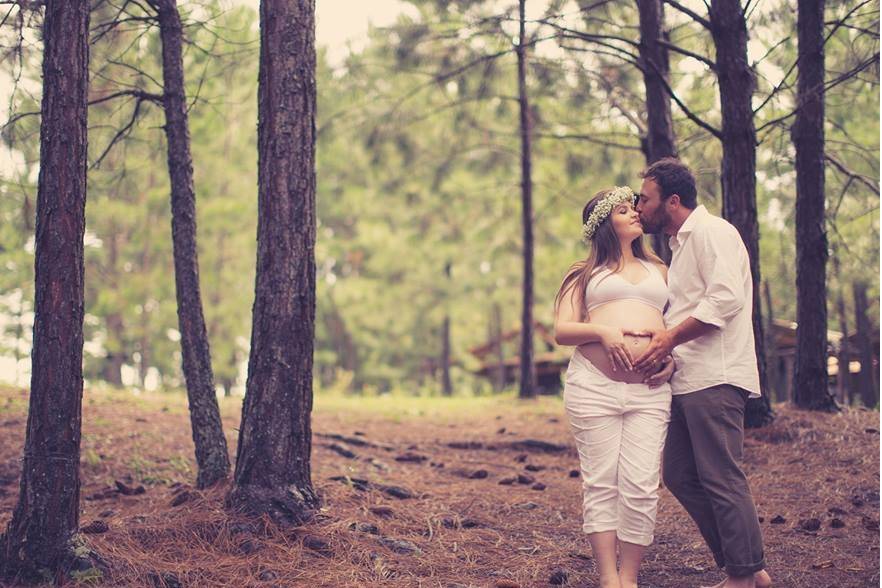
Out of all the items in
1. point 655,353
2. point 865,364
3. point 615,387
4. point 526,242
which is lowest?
point 865,364

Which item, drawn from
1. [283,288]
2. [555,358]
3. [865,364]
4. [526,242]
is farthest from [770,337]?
[283,288]

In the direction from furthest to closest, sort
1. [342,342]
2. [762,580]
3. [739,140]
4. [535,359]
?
1. [342,342]
2. [535,359]
3. [739,140]
4. [762,580]

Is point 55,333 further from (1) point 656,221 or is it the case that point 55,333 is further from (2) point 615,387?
Result: (1) point 656,221

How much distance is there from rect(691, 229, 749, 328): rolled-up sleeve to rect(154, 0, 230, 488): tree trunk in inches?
139

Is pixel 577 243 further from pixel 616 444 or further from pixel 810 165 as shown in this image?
pixel 616 444

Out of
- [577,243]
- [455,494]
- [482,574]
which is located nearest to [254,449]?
[482,574]

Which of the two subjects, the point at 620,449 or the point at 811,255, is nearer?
the point at 620,449

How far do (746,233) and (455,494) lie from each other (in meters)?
3.33

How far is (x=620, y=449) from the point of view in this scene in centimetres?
386

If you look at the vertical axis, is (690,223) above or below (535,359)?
above

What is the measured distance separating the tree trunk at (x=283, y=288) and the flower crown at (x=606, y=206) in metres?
1.74

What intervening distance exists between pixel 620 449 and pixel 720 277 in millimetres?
883

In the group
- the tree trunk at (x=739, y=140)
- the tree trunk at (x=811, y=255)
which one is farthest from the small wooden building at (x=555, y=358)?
the tree trunk at (x=739, y=140)

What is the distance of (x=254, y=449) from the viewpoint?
4.86 meters
